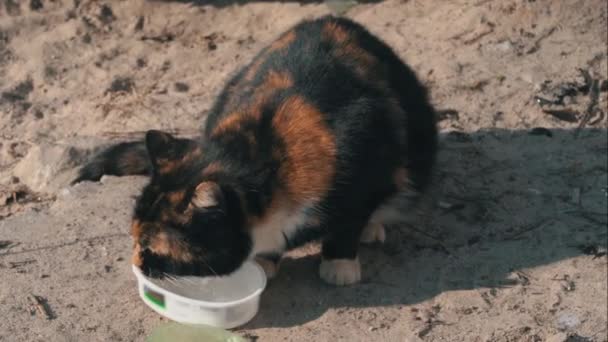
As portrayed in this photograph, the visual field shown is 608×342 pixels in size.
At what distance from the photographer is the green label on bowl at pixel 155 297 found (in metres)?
4.79

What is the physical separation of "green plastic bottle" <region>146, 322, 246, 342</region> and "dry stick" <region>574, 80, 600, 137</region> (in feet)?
9.75

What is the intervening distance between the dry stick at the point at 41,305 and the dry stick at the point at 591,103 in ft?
11.6

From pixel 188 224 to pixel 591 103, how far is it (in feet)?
11.5

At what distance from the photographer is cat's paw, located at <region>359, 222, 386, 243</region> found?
559 centimetres

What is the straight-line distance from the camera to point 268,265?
5172mm

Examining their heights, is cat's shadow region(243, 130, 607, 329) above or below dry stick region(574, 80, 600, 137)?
below

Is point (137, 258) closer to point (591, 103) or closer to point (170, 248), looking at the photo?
point (170, 248)

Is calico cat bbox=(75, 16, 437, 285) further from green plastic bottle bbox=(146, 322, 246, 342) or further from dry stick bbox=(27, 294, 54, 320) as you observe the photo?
dry stick bbox=(27, 294, 54, 320)

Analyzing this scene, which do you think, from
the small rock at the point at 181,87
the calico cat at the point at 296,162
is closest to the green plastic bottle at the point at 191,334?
the calico cat at the point at 296,162

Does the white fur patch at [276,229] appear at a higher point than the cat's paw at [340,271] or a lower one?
higher

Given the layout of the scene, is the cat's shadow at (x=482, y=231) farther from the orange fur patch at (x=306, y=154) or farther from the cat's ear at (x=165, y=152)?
the cat's ear at (x=165, y=152)

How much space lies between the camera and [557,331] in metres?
5.03

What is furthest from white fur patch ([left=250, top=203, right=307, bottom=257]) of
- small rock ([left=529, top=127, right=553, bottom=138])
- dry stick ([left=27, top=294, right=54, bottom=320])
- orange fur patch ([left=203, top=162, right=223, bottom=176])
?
small rock ([left=529, top=127, right=553, bottom=138])

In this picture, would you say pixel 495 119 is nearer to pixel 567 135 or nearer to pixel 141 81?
pixel 567 135
